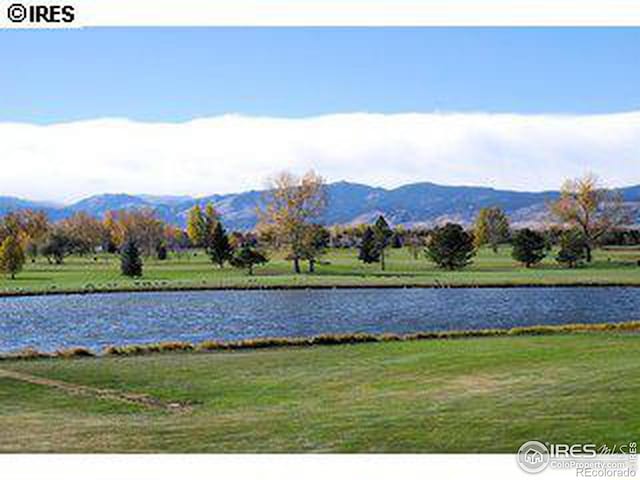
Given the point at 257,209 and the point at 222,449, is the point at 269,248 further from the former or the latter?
the point at 222,449

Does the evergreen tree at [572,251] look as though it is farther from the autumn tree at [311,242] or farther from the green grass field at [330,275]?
the autumn tree at [311,242]

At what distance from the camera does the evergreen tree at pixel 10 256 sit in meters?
81.6

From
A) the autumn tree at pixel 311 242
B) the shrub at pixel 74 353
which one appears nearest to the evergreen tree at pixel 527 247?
the autumn tree at pixel 311 242

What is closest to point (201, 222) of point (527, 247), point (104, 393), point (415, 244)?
point (415, 244)

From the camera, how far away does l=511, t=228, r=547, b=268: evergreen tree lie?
9062 cm

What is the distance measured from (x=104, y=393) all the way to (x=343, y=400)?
7.42 m

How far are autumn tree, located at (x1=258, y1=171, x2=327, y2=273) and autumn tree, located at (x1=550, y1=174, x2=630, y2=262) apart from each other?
3402 cm

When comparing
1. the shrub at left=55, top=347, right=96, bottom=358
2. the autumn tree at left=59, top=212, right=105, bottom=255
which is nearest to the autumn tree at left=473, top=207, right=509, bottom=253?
the autumn tree at left=59, top=212, right=105, bottom=255

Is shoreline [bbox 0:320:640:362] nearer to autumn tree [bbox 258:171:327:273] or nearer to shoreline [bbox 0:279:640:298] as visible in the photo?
shoreline [bbox 0:279:640:298]

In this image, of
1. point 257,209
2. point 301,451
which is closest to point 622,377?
point 301,451

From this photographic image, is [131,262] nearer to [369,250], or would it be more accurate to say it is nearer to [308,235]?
[308,235]

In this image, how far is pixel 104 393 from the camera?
24250 millimetres

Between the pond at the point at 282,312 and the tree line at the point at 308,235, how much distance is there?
65.3ft
